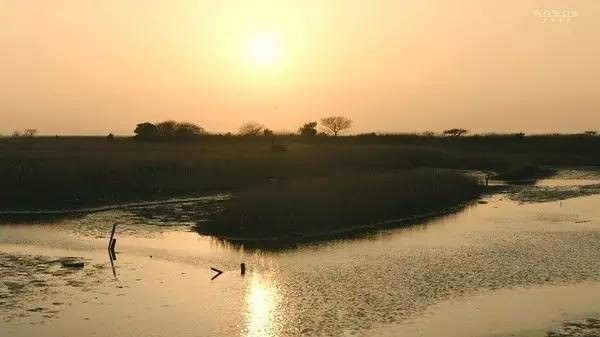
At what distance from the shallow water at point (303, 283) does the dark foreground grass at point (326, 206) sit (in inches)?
118

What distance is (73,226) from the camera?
48.3 metres

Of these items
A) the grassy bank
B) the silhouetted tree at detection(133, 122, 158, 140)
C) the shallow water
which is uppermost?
A: the silhouetted tree at detection(133, 122, 158, 140)

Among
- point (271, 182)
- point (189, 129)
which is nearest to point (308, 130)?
point (189, 129)

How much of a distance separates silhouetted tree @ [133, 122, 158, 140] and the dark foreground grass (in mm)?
84188

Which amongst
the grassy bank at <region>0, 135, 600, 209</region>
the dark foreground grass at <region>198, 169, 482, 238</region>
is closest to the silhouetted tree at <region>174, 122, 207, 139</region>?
the grassy bank at <region>0, 135, 600, 209</region>

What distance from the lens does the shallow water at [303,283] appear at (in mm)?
23953

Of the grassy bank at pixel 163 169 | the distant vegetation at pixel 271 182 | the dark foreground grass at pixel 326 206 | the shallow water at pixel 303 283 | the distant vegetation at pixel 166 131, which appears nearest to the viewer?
the shallow water at pixel 303 283

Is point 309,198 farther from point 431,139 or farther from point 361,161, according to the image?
point 431,139

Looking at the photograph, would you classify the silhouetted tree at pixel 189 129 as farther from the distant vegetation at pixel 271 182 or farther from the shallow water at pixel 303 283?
the shallow water at pixel 303 283

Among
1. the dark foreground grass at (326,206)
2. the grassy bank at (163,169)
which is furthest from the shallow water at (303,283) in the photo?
the grassy bank at (163,169)

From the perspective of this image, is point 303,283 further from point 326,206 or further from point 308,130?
point 308,130

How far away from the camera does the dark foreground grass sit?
44.0 m

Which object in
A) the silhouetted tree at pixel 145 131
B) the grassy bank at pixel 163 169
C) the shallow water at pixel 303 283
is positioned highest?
the silhouetted tree at pixel 145 131

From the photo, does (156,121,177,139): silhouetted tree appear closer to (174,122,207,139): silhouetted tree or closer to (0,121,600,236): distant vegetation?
(174,122,207,139): silhouetted tree
